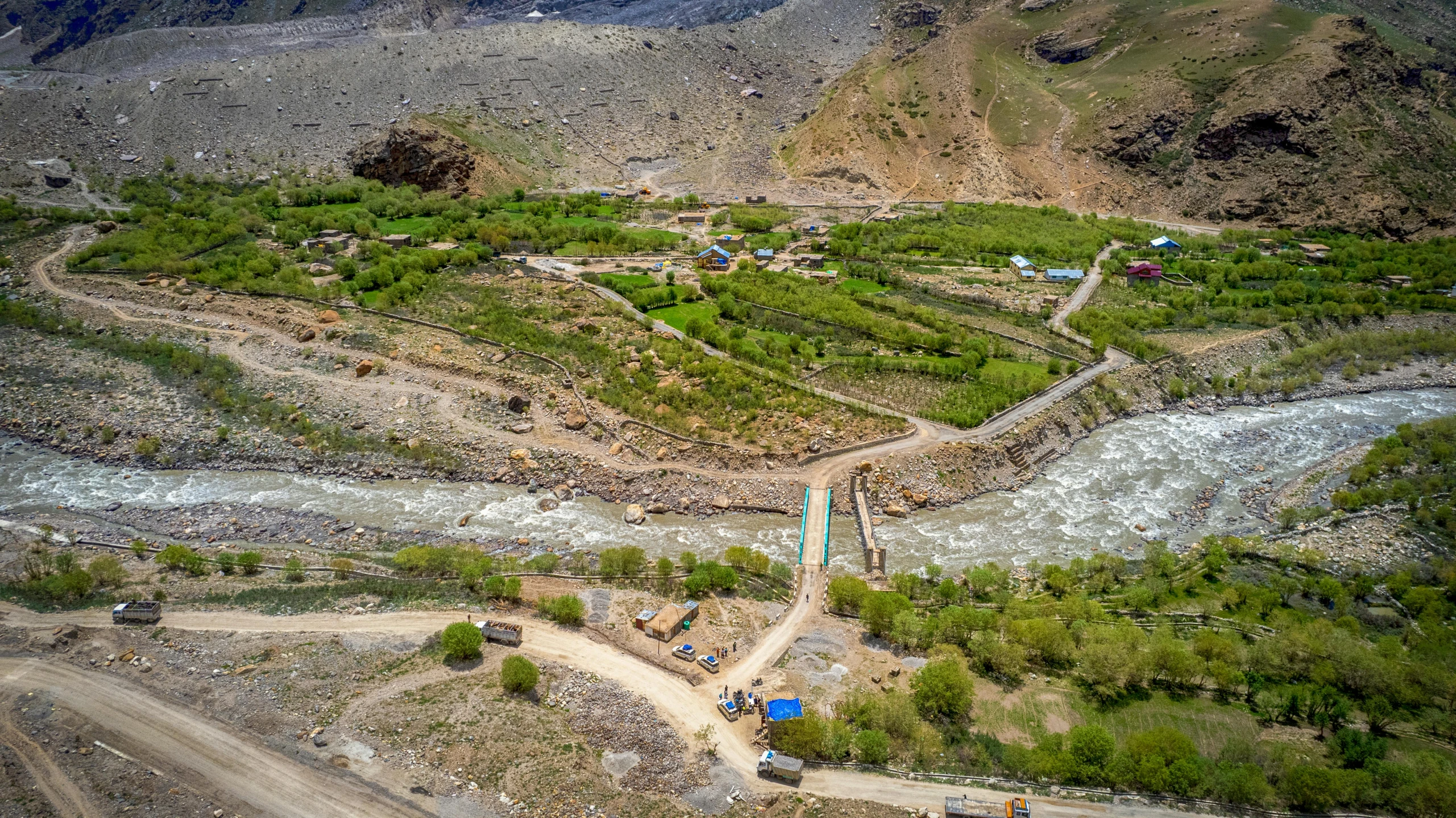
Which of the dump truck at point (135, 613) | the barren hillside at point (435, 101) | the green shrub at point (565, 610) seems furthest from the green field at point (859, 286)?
the dump truck at point (135, 613)

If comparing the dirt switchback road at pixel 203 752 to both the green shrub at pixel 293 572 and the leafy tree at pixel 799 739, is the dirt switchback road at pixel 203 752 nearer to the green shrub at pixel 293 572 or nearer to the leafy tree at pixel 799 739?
the green shrub at pixel 293 572

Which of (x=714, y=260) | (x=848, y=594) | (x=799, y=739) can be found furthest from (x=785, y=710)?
(x=714, y=260)

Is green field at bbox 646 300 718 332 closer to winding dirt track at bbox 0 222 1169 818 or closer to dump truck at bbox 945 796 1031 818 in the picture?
winding dirt track at bbox 0 222 1169 818

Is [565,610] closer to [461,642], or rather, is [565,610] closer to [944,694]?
[461,642]

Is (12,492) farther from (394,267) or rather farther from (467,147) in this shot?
(467,147)

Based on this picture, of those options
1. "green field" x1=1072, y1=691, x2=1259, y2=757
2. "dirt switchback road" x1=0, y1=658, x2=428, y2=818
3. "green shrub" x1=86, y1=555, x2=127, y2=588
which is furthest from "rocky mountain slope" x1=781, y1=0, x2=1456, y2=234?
"dirt switchback road" x1=0, y1=658, x2=428, y2=818

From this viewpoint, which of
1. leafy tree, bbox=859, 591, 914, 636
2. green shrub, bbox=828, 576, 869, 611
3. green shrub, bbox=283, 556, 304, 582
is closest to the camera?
leafy tree, bbox=859, 591, 914, 636
